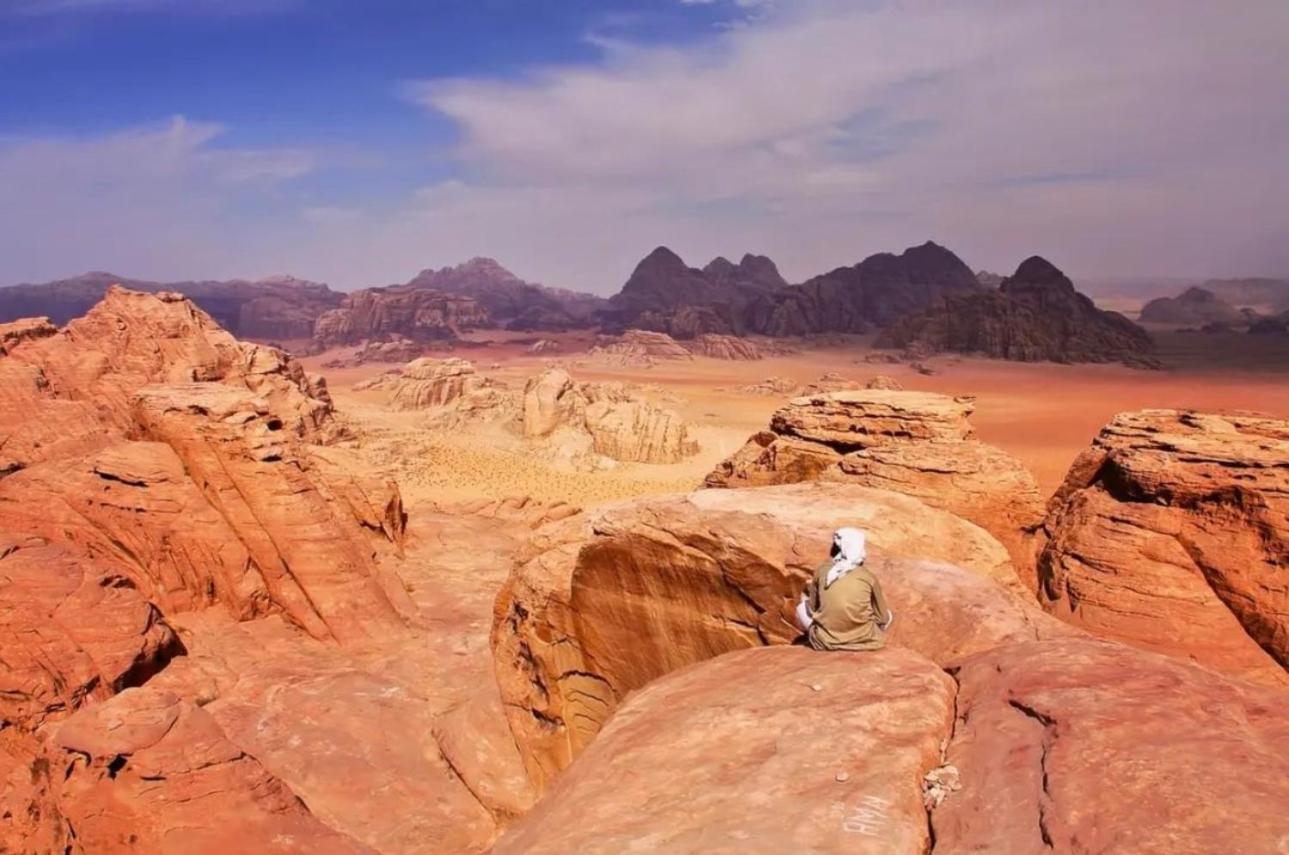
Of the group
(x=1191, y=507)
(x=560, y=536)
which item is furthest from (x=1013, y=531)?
(x=560, y=536)

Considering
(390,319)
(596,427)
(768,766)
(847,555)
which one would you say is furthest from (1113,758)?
(390,319)

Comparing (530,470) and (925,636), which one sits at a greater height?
(925,636)

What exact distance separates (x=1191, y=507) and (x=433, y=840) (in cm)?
1022

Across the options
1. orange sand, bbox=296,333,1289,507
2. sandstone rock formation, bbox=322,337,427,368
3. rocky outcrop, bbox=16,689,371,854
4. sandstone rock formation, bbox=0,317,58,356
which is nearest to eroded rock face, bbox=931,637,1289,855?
rocky outcrop, bbox=16,689,371,854

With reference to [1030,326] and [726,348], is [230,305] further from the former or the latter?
[1030,326]

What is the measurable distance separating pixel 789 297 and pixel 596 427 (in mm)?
66776

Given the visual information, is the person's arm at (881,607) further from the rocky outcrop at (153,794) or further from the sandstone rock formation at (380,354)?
the sandstone rock formation at (380,354)

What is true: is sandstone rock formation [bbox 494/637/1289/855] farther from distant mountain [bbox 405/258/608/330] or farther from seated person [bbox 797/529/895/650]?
distant mountain [bbox 405/258/608/330]

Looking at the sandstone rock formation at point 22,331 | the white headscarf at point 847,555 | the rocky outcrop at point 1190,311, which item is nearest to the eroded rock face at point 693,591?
the white headscarf at point 847,555

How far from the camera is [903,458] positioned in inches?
445

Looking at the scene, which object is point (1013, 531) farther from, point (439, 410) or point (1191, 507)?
point (439, 410)

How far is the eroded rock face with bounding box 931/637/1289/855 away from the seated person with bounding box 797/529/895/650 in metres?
0.82

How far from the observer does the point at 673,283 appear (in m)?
120

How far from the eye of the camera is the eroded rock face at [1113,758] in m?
3.49
